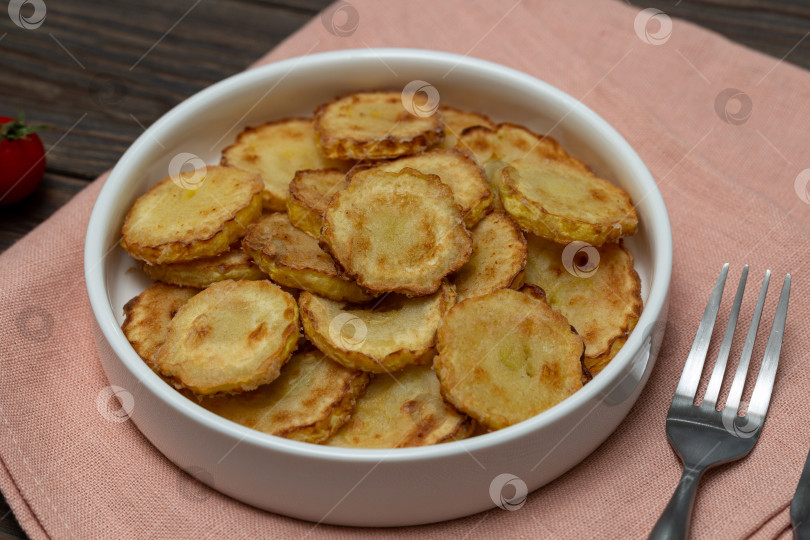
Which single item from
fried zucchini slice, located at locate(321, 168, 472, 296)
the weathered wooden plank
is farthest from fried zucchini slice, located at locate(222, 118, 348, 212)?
the weathered wooden plank

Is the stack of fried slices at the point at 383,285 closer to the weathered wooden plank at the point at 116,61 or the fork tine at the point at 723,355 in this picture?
the fork tine at the point at 723,355

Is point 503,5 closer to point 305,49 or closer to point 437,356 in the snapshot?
point 305,49

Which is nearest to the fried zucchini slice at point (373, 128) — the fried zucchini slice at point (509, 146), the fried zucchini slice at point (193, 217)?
the fried zucchini slice at point (509, 146)

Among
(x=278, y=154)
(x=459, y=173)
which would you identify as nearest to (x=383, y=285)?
(x=459, y=173)

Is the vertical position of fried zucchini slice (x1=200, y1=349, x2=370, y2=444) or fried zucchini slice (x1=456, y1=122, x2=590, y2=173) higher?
fried zucchini slice (x1=200, y1=349, x2=370, y2=444)

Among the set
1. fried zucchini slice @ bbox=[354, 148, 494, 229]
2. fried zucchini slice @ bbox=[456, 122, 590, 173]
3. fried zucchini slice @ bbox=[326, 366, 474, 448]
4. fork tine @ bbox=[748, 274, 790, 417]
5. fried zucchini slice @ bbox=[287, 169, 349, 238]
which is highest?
fried zucchini slice @ bbox=[287, 169, 349, 238]

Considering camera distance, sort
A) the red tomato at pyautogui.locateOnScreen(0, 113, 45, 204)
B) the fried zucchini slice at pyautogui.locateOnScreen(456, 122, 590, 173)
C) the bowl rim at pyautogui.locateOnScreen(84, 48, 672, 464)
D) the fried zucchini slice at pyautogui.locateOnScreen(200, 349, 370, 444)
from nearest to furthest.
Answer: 1. the bowl rim at pyautogui.locateOnScreen(84, 48, 672, 464)
2. the fried zucchini slice at pyautogui.locateOnScreen(200, 349, 370, 444)
3. the fried zucchini slice at pyautogui.locateOnScreen(456, 122, 590, 173)
4. the red tomato at pyautogui.locateOnScreen(0, 113, 45, 204)

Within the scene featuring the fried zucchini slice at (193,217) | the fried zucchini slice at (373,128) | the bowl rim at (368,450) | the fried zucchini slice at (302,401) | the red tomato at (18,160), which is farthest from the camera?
the red tomato at (18,160)

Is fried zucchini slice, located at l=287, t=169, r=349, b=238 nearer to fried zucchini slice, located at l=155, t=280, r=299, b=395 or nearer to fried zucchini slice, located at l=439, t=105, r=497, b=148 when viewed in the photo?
fried zucchini slice, located at l=155, t=280, r=299, b=395
